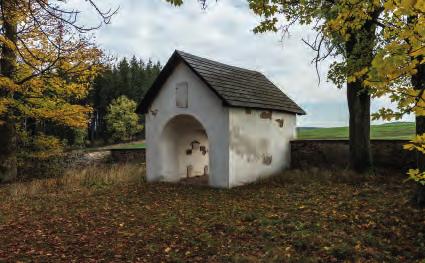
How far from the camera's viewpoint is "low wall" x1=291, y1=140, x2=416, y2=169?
10648mm

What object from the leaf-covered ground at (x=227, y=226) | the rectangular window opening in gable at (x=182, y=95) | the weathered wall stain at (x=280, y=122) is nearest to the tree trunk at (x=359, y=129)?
the leaf-covered ground at (x=227, y=226)

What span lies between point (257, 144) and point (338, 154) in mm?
3148

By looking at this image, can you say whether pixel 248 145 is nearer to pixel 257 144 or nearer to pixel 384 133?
pixel 257 144

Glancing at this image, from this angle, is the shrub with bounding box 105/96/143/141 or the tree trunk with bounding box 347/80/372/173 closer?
the tree trunk with bounding box 347/80/372/173

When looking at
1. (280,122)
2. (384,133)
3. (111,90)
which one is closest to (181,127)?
(280,122)

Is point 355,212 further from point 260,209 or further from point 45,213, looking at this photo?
point 45,213

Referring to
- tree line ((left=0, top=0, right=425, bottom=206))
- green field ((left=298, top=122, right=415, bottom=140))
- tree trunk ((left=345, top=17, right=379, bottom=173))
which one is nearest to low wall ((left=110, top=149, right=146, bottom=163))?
tree line ((left=0, top=0, right=425, bottom=206))

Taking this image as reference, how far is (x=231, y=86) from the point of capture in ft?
38.4

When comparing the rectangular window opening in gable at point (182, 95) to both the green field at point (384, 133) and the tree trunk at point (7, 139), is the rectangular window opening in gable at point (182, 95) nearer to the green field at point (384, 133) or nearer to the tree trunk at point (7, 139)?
the tree trunk at point (7, 139)

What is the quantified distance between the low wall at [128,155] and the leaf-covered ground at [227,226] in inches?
379

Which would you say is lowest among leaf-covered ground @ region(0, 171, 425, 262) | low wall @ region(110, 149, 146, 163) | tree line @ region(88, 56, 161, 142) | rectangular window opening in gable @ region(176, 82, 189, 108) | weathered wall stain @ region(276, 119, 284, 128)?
leaf-covered ground @ region(0, 171, 425, 262)

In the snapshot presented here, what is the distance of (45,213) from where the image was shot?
810 cm

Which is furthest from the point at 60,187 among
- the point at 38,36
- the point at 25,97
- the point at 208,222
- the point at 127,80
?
the point at 127,80

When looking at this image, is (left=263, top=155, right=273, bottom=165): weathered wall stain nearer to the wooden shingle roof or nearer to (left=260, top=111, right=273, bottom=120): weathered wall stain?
(left=260, top=111, right=273, bottom=120): weathered wall stain
